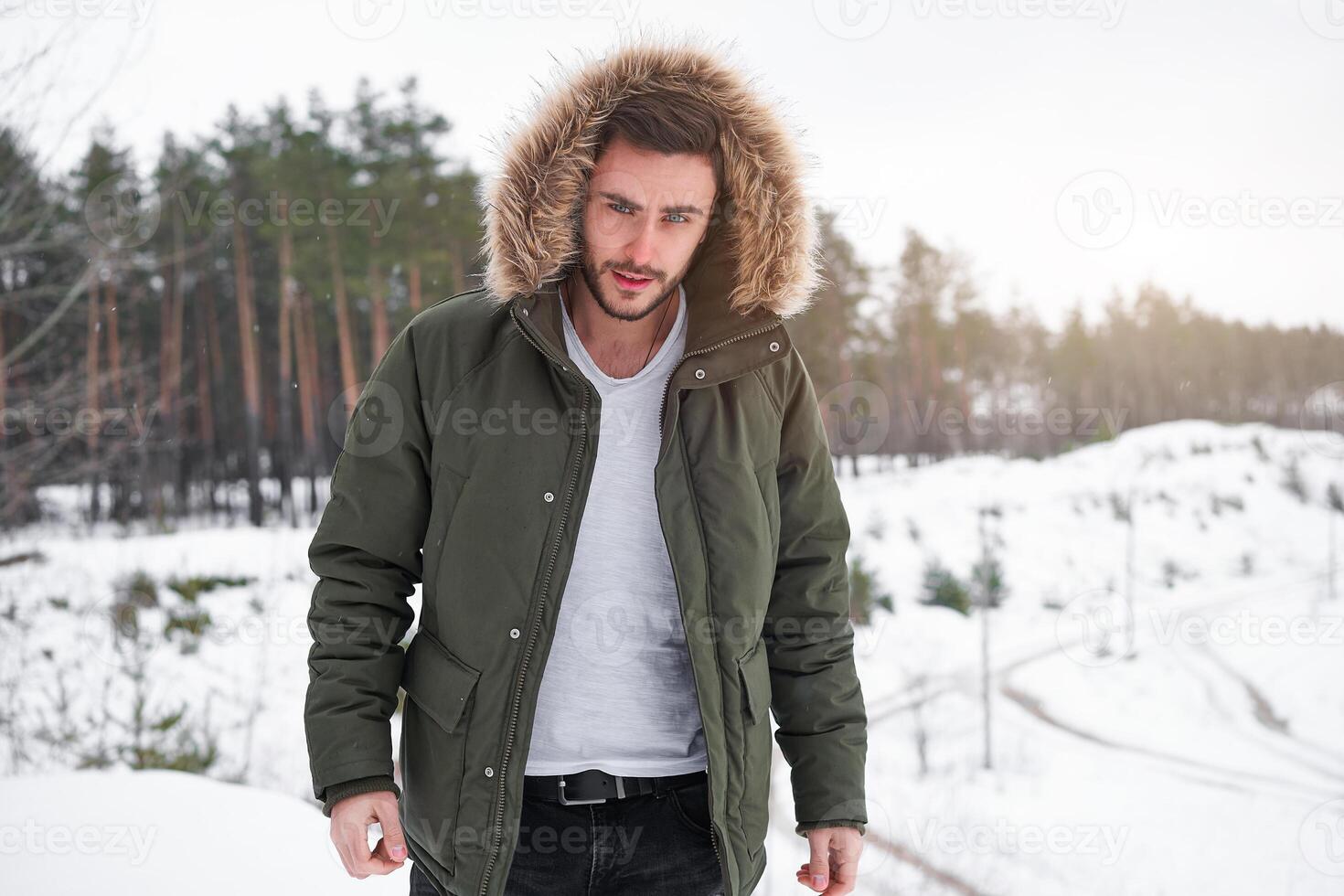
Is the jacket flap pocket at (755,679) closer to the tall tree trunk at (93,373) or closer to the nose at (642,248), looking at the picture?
the nose at (642,248)

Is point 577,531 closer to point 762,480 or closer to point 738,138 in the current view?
point 762,480

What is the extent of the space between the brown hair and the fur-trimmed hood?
0.02 metres

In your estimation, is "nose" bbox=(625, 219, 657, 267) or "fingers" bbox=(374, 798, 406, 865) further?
"nose" bbox=(625, 219, 657, 267)

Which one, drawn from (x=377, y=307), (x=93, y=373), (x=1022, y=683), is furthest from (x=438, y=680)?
(x=93, y=373)

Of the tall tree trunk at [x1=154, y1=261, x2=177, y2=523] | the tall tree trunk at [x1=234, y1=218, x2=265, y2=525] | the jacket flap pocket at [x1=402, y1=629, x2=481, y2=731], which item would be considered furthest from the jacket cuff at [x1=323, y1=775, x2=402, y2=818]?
the tall tree trunk at [x1=154, y1=261, x2=177, y2=523]

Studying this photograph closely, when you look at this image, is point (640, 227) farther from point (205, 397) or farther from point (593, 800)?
point (205, 397)

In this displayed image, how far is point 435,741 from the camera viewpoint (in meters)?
1.23

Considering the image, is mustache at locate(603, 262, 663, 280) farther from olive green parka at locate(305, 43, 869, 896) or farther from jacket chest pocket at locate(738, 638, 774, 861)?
jacket chest pocket at locate(738, 638, 774, 861)

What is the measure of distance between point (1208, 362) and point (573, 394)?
201 inches

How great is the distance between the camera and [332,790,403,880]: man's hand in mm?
1146

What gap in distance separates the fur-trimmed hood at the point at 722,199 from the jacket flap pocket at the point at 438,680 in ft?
1.82

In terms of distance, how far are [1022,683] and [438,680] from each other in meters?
5.05

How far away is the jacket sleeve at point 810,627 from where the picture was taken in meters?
1.42

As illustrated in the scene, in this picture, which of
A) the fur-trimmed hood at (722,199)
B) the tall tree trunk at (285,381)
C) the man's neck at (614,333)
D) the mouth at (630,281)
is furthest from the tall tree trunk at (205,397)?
the mouth at (630,281)
